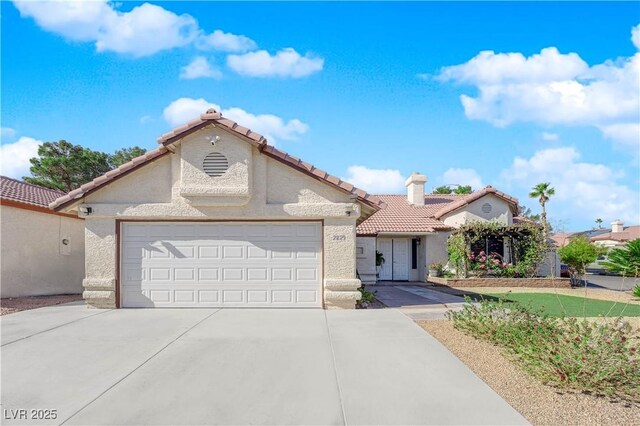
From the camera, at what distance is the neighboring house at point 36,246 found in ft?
41.6

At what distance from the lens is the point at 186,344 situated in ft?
23.1


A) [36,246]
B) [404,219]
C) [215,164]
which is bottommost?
[36,246]

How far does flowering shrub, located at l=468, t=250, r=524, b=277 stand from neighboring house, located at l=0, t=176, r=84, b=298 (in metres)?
17.6

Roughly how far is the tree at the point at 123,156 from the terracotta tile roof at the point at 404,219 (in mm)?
26957

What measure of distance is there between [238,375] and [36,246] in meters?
12.0

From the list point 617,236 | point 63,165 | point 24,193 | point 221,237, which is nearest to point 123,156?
point 63,165

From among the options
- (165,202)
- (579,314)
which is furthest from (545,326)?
(165,202)

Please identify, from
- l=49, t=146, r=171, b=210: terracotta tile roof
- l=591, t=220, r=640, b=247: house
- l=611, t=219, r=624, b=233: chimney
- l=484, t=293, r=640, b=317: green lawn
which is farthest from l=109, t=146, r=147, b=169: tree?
l=611, t=219, r=624, b=233: chimney

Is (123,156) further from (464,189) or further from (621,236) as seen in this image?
(621,236)

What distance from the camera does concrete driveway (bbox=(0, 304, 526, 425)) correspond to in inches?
174

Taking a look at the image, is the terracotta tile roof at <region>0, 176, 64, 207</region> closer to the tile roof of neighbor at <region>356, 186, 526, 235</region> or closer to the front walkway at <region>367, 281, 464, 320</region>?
the front walkway at <region>367, 281, 464, 320</region>

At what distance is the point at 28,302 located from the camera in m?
12.0

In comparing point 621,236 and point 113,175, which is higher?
point 113,175

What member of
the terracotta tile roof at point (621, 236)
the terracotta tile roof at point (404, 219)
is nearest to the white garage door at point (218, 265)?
the terracotta tile roof at point (404, 219)
